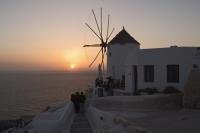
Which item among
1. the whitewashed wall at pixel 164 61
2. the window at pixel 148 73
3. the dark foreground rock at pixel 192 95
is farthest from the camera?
the window at pixel 148 73

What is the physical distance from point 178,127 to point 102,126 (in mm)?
4474

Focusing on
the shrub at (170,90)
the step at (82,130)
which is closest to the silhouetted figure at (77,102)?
the step at (82,130)

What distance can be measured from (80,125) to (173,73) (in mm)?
9823

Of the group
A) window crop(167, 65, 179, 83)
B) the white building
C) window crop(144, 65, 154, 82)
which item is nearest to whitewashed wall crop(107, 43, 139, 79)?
the white building

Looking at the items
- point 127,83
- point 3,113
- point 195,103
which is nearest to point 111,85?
point 127,83

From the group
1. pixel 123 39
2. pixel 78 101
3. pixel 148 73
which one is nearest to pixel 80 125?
pixel 78 101

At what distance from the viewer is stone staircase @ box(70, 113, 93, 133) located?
2042 cm

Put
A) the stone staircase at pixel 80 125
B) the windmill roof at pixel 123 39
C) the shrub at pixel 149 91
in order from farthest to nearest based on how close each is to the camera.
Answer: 1. the windmill roof at pixel 123 39
2. the shrub at pixel 149 91
3. the stone staircase at pixel 80 125

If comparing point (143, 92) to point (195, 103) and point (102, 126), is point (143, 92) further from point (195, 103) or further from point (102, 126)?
point (102, 126)

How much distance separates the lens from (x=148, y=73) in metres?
31.1

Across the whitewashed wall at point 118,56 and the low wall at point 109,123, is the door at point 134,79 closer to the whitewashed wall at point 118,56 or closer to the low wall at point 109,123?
the whitewashed wall at point 118,56

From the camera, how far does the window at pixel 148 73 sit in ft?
101

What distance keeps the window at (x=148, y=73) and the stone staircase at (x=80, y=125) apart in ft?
26.1

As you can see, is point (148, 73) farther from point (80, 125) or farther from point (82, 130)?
point (82, 130)
